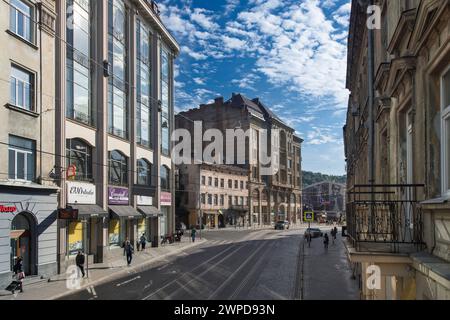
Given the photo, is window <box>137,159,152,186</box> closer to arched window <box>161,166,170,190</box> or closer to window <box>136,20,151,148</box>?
window <box>136,20,151,148</box>

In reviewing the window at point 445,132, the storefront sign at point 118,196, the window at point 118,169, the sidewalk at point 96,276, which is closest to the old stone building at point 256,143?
the window at point 118,169

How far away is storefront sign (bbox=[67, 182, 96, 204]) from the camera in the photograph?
24.3 m

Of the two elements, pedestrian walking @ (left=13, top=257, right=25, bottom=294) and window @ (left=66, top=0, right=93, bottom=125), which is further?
window @ (left=66, top=0, right=93, bottom=125)

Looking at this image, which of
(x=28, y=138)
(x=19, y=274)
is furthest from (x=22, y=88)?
(x=19, y=274)

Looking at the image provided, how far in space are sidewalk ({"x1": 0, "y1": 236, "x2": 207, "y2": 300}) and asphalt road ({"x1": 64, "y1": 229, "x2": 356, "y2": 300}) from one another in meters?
0.74

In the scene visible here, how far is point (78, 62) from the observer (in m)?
25.8

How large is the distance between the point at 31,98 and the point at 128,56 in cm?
1446

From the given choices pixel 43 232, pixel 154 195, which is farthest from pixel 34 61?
pixel 154 195

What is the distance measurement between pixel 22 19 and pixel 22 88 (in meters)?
3.52

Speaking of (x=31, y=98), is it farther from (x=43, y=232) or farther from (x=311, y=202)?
(x=311, y=202)

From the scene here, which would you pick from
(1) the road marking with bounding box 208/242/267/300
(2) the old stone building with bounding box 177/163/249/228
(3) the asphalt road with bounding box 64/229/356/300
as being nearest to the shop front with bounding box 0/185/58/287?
(3) the asphalt road with bounding box 64/229/356/300

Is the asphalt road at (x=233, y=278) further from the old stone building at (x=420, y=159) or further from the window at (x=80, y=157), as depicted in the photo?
the old stone building at (x=420, y=159)

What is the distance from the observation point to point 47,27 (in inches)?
866

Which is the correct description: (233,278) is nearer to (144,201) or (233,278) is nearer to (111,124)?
(111,124)
